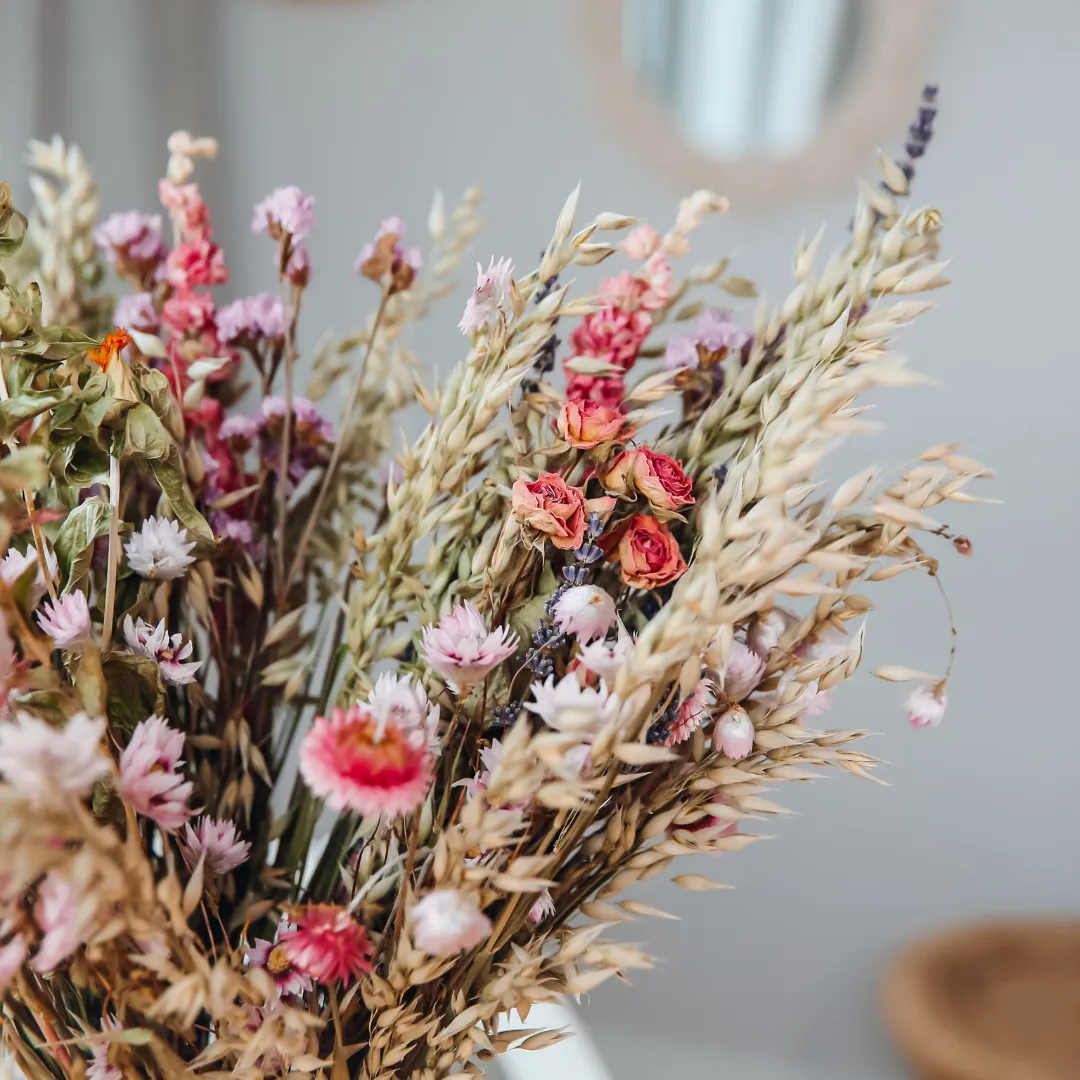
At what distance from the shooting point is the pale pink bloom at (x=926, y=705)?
374 millimetres

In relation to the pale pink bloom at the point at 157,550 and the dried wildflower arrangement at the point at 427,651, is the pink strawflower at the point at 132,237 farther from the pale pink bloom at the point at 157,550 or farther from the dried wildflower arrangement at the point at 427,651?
the pale pink bloom at the point at 157,550

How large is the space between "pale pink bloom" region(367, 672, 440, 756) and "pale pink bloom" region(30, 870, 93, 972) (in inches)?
3.5

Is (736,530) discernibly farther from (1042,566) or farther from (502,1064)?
(1042,566)

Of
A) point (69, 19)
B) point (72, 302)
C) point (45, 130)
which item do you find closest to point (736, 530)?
point (72, 302)

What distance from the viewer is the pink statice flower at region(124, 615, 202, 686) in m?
0.36

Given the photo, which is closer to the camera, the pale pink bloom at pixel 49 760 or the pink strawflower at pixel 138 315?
the pale pink bloom at pixel 49 760

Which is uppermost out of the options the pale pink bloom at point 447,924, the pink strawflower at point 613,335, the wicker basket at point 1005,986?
the pink strawflower at point 613,335

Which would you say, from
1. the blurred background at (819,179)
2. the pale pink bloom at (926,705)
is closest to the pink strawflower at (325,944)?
the pale pink bloom at (926,705)

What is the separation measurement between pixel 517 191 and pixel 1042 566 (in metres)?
0.79

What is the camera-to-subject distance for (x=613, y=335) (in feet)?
1.38

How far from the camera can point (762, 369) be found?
17.0 inches

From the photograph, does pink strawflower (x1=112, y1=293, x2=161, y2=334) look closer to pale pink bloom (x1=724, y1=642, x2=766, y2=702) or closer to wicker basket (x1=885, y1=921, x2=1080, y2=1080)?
pale pink bloom (x1=724, y1=642, x2=766, y2=702)

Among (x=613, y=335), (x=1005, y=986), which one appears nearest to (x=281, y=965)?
(x=613, y=335)

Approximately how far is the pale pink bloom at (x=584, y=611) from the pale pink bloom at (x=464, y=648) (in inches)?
0.8
